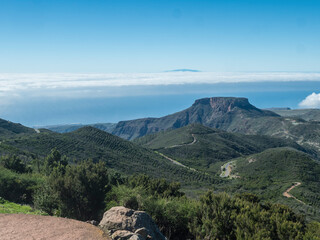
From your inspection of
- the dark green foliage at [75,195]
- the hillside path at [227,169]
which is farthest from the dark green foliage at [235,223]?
the hillside path at [227,169]

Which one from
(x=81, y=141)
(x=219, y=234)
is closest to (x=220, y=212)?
(x=219, y=234)

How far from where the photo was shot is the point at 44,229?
12172mm

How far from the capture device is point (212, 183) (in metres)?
69.9

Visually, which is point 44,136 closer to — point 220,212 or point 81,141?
point 81,141

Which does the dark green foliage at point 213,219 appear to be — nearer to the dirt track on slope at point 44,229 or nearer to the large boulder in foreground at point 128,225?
the large boulder in foreground at point 128,225

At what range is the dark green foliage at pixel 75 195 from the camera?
731 inches

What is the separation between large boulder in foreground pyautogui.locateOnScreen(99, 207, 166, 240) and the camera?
38.6 feet

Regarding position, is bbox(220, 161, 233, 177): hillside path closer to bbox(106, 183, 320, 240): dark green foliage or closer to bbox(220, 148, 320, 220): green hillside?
bbox(220, 148, 320, 220): green hillside

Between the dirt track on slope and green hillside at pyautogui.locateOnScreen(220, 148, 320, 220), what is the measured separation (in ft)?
145

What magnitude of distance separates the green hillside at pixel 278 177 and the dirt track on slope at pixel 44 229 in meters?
44.2

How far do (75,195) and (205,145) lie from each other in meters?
100

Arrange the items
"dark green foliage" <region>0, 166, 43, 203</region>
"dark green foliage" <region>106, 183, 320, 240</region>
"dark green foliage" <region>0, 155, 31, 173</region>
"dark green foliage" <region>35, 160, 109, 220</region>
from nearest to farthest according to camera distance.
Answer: "dark green foliage" <region>106, 183, 320, 240</region>, "dark green foliage" <region>35, 160, 109, 220</region>, "dark green foliage" <region>0, 166, 43, 203</region>, "dark green foliage" <region>0, 155, 31, 173</region>

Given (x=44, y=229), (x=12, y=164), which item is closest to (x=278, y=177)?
(x=12, y=164)

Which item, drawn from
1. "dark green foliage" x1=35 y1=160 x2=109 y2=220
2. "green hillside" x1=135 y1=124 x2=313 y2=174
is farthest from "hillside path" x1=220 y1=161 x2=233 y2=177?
"dark green foliage" x1=35 y1=160 x2=109 y2=220
